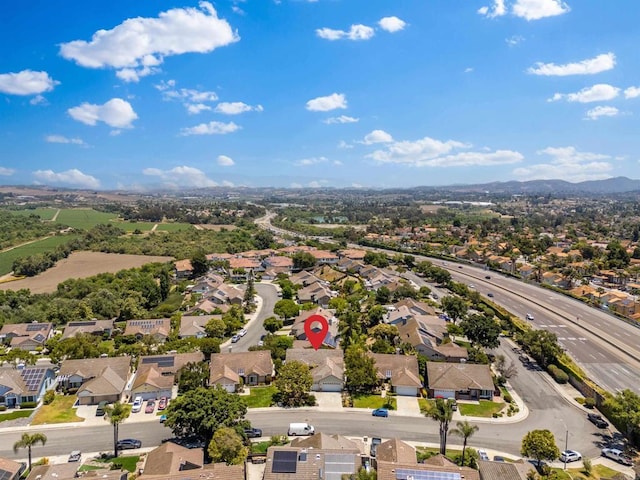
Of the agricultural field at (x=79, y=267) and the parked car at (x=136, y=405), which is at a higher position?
the agricultural field at (x=79, y=267)

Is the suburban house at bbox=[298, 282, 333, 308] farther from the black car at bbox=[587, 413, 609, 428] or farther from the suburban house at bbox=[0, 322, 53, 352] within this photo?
the black car at bbox=[587, 413, 609, 428]

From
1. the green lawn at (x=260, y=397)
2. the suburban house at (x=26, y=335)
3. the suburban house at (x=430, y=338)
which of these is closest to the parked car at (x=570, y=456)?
the suburban house at (x=430, y=338)

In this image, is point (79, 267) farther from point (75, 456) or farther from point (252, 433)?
point (252, 433)

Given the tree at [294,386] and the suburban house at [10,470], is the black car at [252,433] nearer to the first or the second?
the tree at [294,386]

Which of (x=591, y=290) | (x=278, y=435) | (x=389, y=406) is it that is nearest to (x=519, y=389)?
(x=389, y=406)

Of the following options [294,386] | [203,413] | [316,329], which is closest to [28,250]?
[316,329]
